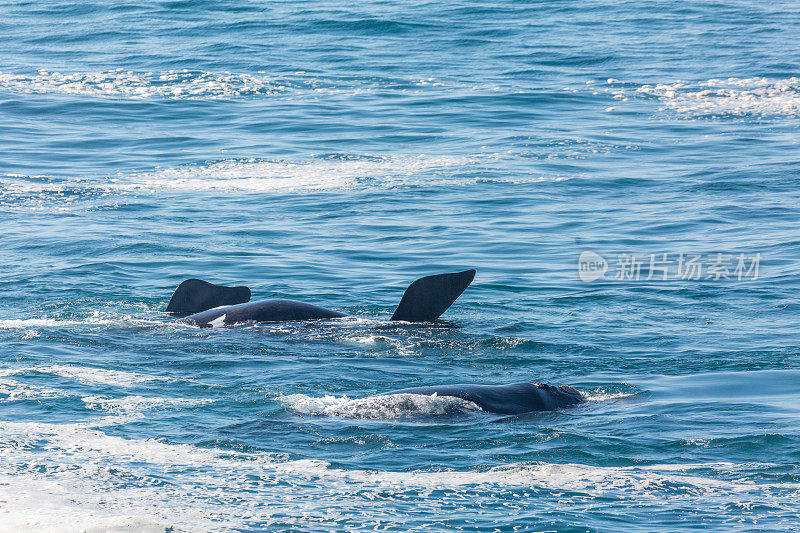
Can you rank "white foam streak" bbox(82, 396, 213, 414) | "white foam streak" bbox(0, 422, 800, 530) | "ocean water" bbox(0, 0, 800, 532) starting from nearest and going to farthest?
"white foam streak" bbox(0, 422, 800, 530) → "ocean water" bbox(0, 0, 800, 532) → "white foam streak" bbox(82, 396, 213, 414)

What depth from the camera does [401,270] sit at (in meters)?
14.4

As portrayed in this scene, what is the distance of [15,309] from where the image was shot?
12.3 meters

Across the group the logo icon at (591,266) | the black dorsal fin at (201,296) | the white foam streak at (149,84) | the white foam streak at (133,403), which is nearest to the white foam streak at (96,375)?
the white foam streak at (133,403)

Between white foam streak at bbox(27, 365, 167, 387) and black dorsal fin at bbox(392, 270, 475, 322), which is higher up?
black dorsal fin at bbox(392, 270, 475, 322)

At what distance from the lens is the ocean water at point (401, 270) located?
7.11m

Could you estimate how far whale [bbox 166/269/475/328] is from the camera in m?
10.8

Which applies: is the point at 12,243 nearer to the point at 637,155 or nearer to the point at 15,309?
the point at 15,309

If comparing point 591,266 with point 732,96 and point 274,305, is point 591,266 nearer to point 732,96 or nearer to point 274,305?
point 274,305

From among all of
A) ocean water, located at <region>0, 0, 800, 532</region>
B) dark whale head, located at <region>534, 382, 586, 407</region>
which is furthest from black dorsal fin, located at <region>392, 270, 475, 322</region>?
dark whale head, located at <region>534, 382, 586, 407</region>

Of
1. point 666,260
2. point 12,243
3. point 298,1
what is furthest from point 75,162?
point 298,1

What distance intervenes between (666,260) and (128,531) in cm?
966

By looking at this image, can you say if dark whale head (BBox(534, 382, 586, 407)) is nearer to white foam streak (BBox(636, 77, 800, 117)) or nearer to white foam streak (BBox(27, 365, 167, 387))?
white foam streak (BBox(27, 365, 167, 387))

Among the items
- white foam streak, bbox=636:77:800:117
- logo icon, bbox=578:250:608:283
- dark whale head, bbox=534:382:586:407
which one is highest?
white foam streak, bbox=636:77:800:117

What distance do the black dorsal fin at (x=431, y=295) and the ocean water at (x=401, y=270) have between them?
185 millimetres
